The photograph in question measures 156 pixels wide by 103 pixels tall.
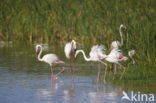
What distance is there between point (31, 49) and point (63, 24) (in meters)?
2.31

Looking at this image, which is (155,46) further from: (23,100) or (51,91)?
(23,100)

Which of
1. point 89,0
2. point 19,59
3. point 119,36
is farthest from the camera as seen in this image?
point 89,0

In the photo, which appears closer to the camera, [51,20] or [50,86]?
[50,86]

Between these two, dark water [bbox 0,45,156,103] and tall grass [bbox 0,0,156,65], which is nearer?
dark water [bbox 0,45,156,103]

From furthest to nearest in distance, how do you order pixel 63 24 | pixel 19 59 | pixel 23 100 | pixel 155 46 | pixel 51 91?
1. pixel 63 24
2. pixel 19 59
3. pixel 155 46
4. pixel 51 91
5. pixel 23 100

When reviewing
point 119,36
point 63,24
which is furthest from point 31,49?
point 119,36

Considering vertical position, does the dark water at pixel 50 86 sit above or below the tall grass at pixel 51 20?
below

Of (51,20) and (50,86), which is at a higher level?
(51,20)

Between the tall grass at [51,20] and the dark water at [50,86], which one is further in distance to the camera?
the tall grass at [51,20]

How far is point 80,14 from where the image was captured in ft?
72.2

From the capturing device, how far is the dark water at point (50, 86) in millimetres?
10141

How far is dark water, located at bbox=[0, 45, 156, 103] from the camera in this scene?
1014cm

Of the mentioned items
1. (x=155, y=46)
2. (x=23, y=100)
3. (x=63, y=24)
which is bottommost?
(x=23, y=100)

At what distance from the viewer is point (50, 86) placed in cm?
1189
